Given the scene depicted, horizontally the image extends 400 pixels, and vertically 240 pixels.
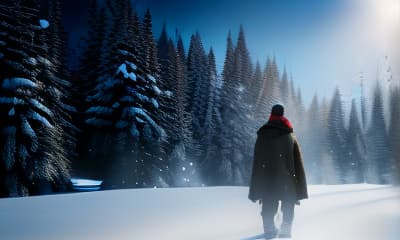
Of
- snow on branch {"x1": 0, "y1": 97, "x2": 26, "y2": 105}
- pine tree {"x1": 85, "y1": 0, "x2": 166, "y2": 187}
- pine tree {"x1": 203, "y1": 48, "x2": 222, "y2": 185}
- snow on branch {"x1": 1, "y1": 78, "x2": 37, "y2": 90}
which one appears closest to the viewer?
snow on branch {"x1": 0, "y1": 97, "x2": 26, "y2": 105}

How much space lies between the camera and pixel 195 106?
39312 millimetres

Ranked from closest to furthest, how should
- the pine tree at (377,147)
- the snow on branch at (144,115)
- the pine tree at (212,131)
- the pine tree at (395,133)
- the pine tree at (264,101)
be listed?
the snow on branch at (144,115) < the pine tree at (212,131) < the pine tree at (264,101) < the pine tree at (395,133) < the pine tree at (377,147)

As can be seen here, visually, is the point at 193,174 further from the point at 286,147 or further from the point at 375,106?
the point at 375,106

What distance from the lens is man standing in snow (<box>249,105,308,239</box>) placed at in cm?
534

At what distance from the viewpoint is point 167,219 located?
6543 mm

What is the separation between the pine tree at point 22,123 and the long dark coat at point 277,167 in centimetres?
1540

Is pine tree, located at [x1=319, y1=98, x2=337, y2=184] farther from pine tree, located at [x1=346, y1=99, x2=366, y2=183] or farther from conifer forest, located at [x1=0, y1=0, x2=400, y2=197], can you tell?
Answer: conifer forest, located at [x1=0, y1=0, x2=400, y2=197]

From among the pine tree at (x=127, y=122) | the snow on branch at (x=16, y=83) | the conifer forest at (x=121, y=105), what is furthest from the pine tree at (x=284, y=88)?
the snow on branch at (x=16, y=83)

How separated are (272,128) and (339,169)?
193 ft

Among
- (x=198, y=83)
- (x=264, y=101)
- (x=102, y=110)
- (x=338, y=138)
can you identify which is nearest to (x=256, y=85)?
(x=264, y=101)

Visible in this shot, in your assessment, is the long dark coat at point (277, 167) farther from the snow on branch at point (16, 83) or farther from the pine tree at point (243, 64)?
the pine tree at point (243, 64)

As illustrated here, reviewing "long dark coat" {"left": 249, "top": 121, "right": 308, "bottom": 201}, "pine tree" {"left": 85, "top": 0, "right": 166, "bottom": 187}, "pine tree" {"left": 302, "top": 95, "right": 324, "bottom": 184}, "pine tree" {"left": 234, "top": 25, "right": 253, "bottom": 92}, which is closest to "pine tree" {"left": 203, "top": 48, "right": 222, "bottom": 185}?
"pine tree" {"left": 234, "top": 25, "right": 253, "bottom": 92}

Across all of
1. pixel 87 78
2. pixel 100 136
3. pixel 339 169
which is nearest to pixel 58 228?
pixel 100 136

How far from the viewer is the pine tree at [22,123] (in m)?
17.4
